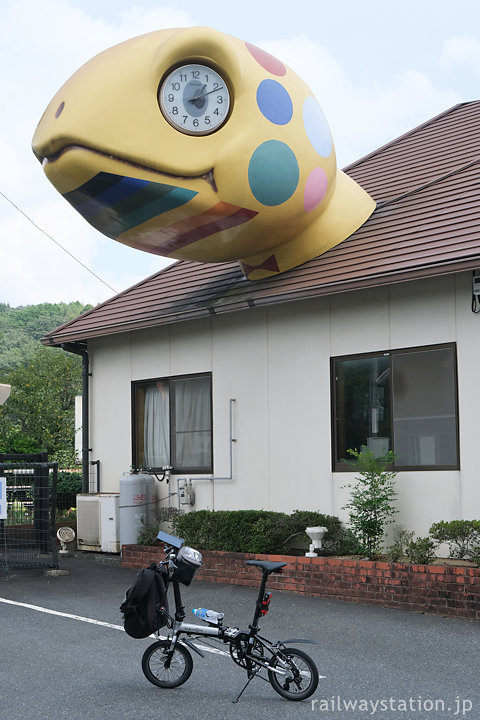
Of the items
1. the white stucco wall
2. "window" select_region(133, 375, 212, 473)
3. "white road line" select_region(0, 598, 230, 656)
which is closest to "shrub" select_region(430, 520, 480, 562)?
the white stucco wall

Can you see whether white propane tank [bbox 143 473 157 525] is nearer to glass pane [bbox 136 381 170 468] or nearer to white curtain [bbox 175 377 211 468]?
glass pane [bbox 136 381 170 468]

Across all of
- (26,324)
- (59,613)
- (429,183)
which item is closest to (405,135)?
(429,183)

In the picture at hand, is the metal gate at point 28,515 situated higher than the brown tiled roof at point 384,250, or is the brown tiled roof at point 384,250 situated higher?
the brown tiled roof at point 384,250

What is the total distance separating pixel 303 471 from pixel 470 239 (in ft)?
13.2

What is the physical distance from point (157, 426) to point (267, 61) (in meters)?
6.48

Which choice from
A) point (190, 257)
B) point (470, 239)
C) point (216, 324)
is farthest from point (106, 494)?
point (470, 239)

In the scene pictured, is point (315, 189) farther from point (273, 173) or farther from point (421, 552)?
point (421, 552)

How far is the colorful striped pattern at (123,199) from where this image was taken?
10664 mm

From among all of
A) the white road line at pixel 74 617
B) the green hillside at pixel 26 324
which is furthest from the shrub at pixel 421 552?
the green hillside at pixel 26 324

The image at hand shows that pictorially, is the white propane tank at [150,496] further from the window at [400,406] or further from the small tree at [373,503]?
the small tree at [373,503]

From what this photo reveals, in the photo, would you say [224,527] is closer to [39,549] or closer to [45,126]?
[39,549]

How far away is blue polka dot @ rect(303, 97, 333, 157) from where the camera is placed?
460 inches

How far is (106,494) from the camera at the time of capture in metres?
14.8

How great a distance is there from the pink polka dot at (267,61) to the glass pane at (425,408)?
13.6 ft
